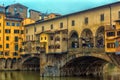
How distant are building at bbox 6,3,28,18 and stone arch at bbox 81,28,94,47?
47521 millimetres

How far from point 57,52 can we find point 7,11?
154 feet

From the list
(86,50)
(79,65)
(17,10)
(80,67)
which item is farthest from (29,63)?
(86,50)

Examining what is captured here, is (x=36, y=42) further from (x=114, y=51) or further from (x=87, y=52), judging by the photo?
(x=114, y=51)

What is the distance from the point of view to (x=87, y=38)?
6875 centimetres

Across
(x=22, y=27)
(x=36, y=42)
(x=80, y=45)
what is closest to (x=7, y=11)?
(x=22, y=27)

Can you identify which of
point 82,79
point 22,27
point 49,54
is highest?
point 22,27

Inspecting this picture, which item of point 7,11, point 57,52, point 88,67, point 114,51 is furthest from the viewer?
point 7,11

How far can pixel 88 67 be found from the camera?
79.2 metres

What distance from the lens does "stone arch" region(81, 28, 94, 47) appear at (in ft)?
221

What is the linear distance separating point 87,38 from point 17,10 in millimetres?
52835

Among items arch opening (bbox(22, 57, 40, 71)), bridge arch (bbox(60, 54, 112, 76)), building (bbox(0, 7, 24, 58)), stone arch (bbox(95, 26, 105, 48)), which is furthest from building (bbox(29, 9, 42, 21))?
stone arch (bbox(95, 26, 105, 48))

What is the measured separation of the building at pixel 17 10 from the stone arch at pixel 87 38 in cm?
4752

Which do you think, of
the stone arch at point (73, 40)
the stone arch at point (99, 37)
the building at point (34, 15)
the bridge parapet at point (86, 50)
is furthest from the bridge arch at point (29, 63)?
the stone arch at point (99, 37)

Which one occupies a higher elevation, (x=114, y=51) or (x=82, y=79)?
(x=114, y=51)
